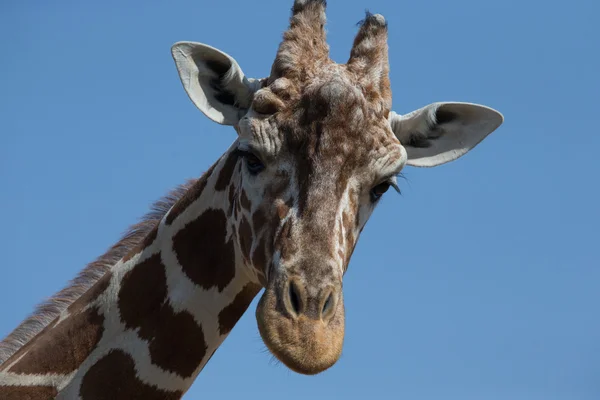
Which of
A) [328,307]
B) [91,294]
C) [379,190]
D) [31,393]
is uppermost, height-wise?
[379,190]

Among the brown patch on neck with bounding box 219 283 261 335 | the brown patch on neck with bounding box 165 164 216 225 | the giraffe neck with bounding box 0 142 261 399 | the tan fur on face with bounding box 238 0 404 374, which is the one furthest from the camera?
the brown patch on neck with bounding box 165 164 216 225

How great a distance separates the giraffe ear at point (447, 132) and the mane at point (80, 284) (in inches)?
72.5

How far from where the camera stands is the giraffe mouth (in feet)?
17.6

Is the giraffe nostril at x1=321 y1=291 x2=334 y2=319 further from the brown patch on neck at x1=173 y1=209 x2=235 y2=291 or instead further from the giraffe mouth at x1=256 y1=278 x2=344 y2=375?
the brown patch on neck at x1=173 y1=209 x2=235 y2=291

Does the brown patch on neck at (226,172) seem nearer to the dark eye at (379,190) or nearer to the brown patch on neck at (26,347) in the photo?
the dark eye at (379,190)

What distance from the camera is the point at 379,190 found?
6.51m

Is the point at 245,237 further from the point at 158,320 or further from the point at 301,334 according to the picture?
the point at 301,334

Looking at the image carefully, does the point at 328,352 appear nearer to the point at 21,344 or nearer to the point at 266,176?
the point at 266,176

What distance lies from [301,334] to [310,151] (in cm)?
128

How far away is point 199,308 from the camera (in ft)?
21.9

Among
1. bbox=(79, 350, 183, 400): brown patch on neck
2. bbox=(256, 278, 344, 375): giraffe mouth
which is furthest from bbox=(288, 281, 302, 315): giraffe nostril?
bbox=(79, 350, 183, 400): brown patch on neck

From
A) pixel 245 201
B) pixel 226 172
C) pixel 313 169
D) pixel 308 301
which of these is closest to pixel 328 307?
pixel 308 301

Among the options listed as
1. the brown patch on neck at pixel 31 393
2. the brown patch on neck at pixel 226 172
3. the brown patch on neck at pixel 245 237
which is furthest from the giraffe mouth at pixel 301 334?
the brown patch on neck at pixel 31 393

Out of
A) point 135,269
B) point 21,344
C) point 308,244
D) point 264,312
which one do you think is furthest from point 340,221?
point 21,344
